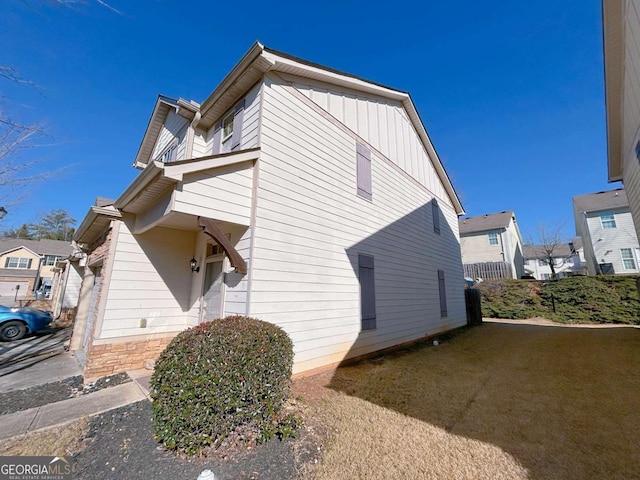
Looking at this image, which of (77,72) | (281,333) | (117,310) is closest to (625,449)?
(281,333)

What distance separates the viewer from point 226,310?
4566 millimetres

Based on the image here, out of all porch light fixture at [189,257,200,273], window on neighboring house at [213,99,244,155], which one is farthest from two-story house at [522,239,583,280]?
porch light fixture at [189,257,200,273]

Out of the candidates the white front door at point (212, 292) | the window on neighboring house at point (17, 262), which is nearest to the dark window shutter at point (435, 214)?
the white front door at point (212, 292)

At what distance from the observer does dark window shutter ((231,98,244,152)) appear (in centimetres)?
548

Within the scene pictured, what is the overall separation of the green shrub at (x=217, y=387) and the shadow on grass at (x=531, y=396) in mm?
1819

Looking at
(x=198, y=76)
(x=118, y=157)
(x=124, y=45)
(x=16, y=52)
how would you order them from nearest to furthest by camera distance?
(x=16, y=52)
(x=124, y=45)
(x=198, y=76)
(x=118, y=157)

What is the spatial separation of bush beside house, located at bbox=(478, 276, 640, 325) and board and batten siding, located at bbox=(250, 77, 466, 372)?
357 inches

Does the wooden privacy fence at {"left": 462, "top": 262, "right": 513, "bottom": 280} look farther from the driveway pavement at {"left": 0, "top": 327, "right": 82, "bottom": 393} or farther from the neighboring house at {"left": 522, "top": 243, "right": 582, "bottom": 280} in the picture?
the driveway pavement at {"left": 0, "top": 327, "right": 82, "bottom": 393}

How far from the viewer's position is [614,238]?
19.6 metres

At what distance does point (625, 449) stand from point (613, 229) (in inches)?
1025

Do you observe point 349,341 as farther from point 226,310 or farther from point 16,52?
point 16,52

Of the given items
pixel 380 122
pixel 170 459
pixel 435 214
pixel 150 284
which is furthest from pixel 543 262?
pixel 170 459

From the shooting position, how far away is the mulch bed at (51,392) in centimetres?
386

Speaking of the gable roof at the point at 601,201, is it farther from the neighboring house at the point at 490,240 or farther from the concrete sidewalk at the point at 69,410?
the concrete sidewalk at the point at 69,410
